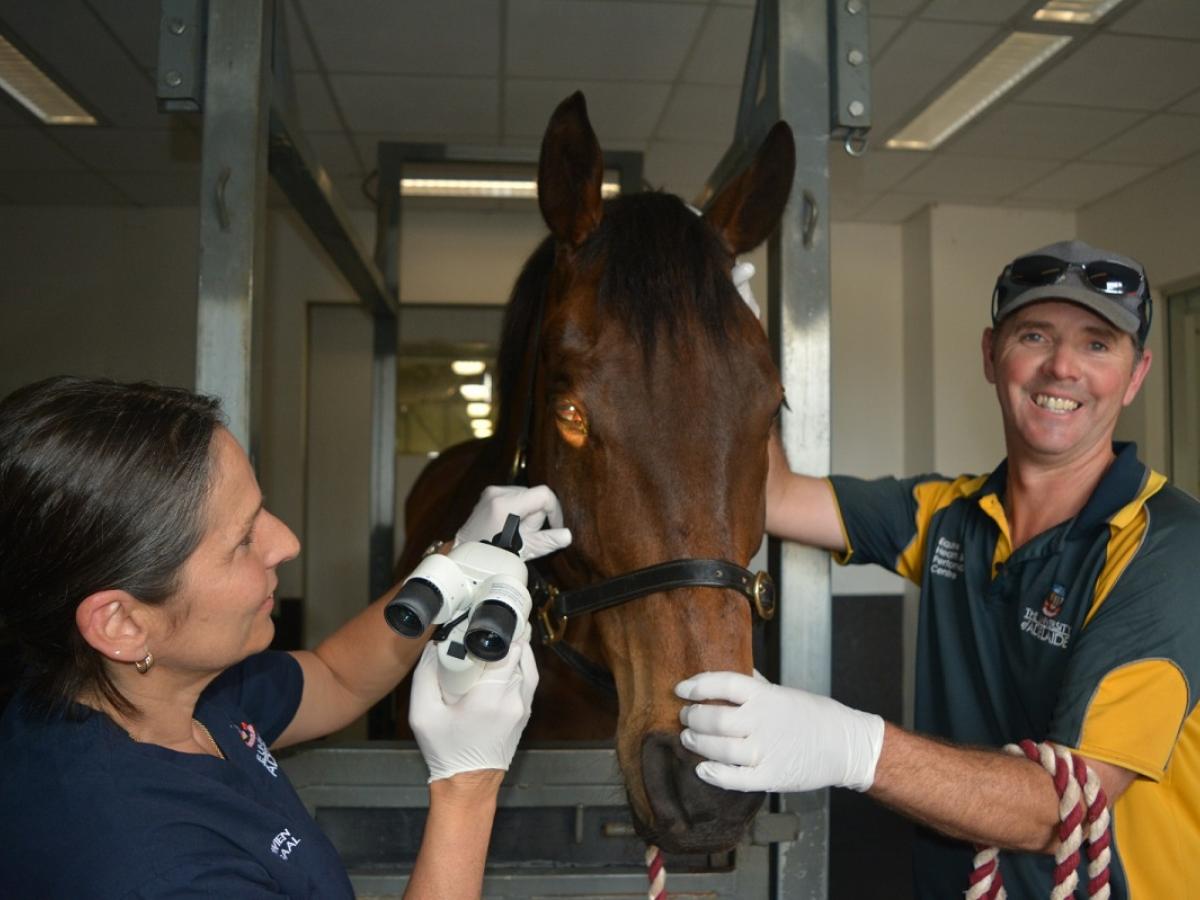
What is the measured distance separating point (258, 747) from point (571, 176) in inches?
37.2

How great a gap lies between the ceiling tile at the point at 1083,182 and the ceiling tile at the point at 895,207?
611 mm

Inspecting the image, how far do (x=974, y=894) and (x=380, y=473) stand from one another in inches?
129

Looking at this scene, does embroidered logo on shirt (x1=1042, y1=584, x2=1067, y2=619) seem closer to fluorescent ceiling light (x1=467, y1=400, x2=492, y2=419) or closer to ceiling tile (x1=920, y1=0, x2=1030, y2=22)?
ceiling tile (x1=920, y1=0, x2=1030, y2=22)

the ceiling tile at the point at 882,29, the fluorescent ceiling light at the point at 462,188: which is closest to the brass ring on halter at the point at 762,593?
the ceiling tile at the point at 882,29

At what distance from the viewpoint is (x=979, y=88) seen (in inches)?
186

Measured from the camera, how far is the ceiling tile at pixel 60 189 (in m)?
5.77

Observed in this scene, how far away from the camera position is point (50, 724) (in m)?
0.99

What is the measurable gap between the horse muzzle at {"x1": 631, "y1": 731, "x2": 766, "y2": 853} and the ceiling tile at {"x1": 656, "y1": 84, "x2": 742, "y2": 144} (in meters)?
3.93

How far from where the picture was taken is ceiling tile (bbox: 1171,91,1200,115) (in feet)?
15.4

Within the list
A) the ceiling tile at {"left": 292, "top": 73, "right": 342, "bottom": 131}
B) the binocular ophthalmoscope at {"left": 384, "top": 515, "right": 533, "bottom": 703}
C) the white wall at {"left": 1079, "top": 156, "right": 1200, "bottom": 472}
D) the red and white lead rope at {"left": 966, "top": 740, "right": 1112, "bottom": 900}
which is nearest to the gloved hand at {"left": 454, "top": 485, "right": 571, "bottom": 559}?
the binocular ophthalmoscope at {"left": 384, "top": 515, "right": 533, "bottom": 703}

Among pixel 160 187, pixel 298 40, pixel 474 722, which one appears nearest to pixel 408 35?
pixel 298 40

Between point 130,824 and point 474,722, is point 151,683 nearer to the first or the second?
point 130,824

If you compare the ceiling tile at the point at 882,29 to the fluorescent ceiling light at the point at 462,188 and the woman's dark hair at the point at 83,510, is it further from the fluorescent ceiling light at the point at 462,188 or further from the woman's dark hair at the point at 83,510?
the woman's dark hair at the point at 83,510

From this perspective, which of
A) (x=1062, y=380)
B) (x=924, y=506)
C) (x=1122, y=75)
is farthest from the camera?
(x=1122, y=75)
